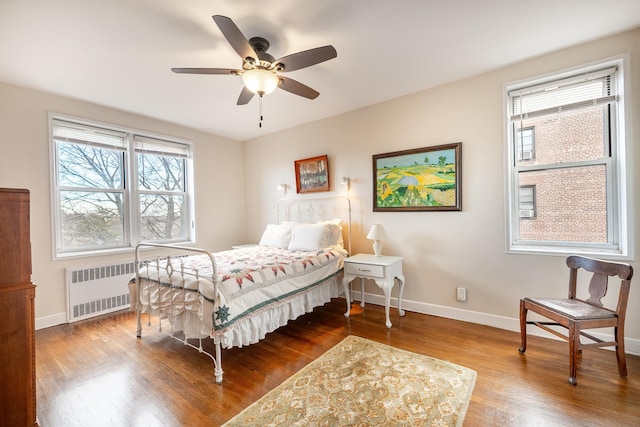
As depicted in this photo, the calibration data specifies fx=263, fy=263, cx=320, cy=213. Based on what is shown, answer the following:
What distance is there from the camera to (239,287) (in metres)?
2.11

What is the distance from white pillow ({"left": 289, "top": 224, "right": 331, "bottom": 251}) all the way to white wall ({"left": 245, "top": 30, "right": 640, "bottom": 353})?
0.55 meters

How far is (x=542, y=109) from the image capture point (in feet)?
8.52

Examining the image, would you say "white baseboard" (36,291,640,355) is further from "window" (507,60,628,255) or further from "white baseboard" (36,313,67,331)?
"window" (507,60,628,255)

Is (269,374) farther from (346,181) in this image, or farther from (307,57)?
(346,181)

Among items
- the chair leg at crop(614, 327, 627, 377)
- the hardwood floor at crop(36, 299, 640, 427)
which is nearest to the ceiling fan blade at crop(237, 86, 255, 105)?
the hardwood floor at crop(36, 299, 640, 427)

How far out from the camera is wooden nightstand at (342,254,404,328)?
2.84 m

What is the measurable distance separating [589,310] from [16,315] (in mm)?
3513

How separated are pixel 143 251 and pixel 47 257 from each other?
3.06 ft

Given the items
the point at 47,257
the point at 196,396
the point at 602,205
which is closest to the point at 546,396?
the point at 602,205

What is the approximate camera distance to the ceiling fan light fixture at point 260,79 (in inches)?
79.1

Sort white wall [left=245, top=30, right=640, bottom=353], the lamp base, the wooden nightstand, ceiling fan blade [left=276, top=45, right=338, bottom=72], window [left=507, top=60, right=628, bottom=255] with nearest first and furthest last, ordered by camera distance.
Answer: ceiling fan blade [left=276, top=45, right=338, bottom=72] < window [left=507, top=60, right=628, bottom=255] < white wall [left=245, top=30, right=640, bottom=353] < the wooden nightstand < the lamp base

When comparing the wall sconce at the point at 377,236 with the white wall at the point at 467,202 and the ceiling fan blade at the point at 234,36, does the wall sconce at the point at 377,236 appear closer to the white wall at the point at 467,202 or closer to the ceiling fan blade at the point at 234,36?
the white wall at the point at 467,202

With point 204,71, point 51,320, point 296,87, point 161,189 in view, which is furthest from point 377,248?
point 51,320

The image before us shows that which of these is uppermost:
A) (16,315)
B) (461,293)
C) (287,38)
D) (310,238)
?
(287,38)
